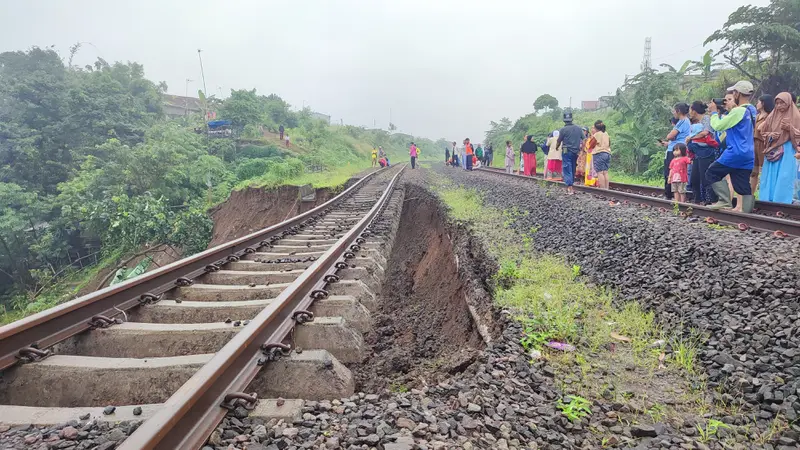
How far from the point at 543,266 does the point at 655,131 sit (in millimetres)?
Answer: 13098

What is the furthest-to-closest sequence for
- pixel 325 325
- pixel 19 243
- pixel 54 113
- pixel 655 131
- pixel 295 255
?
pixel 54 113 → pixel 19 243 → pixel 655 131 → pixel 295 255 → pixel 325 325

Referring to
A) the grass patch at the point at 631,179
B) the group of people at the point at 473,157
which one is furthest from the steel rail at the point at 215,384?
the group of people at the point at 473,157

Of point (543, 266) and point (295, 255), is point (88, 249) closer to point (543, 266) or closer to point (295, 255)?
point (295, 255)

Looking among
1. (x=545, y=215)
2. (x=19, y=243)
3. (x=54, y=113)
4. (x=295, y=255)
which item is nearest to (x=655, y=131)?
(x=545, y=215)

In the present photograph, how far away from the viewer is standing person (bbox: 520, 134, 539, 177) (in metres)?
14.1

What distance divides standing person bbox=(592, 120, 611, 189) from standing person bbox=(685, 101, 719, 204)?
6.28 feet

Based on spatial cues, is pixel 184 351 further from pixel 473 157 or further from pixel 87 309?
pixel 473 157

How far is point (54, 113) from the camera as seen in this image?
2623 centimetres

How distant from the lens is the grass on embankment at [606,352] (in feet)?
6.63

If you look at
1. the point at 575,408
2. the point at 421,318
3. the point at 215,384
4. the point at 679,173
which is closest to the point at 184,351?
the point at 215,384

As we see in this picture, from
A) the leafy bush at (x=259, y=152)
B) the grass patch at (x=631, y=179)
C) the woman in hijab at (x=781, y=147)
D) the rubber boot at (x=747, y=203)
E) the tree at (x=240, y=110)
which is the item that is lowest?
the rubber boot at (x=747, y=203)

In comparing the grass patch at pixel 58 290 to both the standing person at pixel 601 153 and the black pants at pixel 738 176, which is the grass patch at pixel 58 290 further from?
the black pants at pixel 738 176

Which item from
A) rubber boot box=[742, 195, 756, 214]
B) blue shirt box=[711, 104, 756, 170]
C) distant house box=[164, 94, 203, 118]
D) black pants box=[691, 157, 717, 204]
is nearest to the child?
black pants box=[691, 157, 717, 204]

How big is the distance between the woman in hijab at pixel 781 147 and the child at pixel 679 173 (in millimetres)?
987
